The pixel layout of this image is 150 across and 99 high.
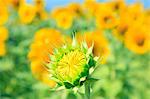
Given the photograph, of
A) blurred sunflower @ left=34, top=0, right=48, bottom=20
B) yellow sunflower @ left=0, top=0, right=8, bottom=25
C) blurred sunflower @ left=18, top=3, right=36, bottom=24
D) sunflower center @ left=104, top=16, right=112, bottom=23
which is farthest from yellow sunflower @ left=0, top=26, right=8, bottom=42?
sunflower center @ left=104, top=16, right=112, bottom=23

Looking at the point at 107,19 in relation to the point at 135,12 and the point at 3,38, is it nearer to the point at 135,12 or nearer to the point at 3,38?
the point at 135,12

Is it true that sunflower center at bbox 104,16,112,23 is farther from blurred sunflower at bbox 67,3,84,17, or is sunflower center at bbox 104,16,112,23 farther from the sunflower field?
blurred sunflower at bbox 67,3,84,17

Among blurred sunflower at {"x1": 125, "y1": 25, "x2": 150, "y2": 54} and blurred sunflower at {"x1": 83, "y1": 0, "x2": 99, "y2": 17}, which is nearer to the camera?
blurred sunflower at {"x1": 125, "y1": 25, "x2": 150, "y2": 54}

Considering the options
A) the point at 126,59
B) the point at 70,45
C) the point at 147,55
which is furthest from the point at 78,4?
the point at 70,45

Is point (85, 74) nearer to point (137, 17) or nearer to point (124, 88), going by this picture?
point (124, 88)

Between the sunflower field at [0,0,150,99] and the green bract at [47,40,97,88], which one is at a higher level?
the sunflower field at [0,0,150,99]

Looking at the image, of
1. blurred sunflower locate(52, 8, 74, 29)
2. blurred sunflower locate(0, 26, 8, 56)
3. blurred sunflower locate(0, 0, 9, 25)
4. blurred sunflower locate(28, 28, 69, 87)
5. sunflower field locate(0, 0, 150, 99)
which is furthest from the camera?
blurred sunflower locate(52, 8, 74, 29)
